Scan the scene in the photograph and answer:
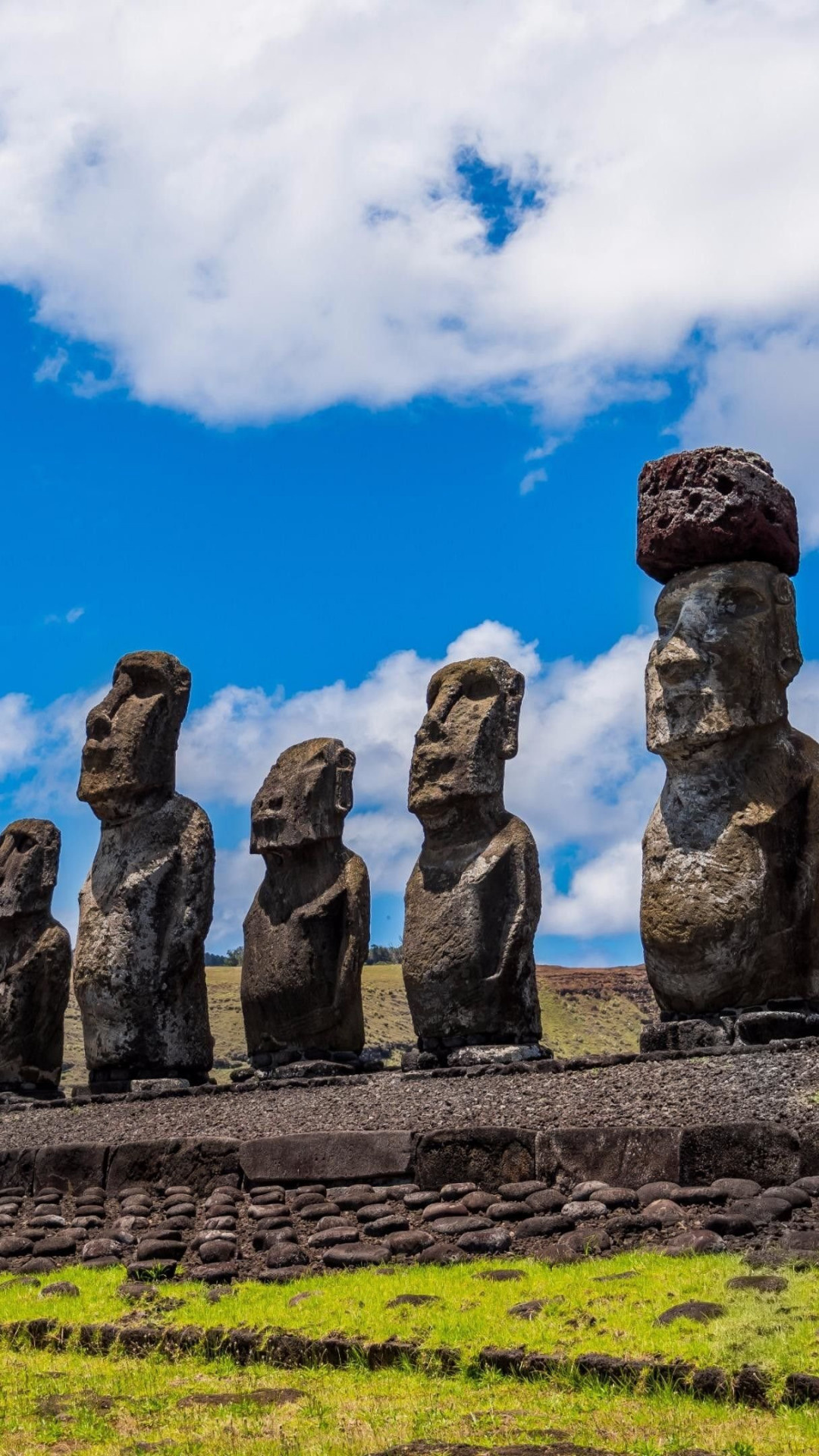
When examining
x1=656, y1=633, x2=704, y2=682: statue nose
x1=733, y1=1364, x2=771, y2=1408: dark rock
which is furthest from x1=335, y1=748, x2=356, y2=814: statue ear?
x1=733, y1=1364, x2=771, y2=1408: dark rock

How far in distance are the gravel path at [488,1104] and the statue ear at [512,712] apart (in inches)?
130

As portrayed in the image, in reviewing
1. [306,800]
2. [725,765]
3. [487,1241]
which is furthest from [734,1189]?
[306,800]

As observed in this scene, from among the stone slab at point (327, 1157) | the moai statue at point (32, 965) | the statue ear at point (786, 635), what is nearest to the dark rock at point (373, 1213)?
the stone slab at point (327, 1157)

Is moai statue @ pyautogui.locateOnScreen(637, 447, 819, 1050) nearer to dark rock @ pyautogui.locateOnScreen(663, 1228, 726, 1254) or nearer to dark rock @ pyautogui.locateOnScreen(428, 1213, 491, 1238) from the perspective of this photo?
dark rock @ pyautogui.locateOnScreen(428, 1213, 491, 1238)

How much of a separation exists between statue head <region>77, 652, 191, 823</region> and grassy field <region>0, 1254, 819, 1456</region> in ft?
30.0

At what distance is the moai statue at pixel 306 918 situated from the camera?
15.3m

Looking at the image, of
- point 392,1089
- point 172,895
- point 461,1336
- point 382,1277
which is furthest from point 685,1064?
point 172,895

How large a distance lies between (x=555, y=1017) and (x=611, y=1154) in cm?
2864

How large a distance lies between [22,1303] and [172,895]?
7.80 m

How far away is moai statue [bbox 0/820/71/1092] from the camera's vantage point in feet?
57.8

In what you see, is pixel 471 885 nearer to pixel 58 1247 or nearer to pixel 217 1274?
pixel 58 1247

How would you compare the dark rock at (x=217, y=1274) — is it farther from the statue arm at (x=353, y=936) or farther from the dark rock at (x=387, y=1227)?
the statue arm at (x=353, y=936)

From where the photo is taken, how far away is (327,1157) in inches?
396

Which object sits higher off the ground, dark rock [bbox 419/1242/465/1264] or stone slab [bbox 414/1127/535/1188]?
stone slab [bbox 414/1127/535/1188]
